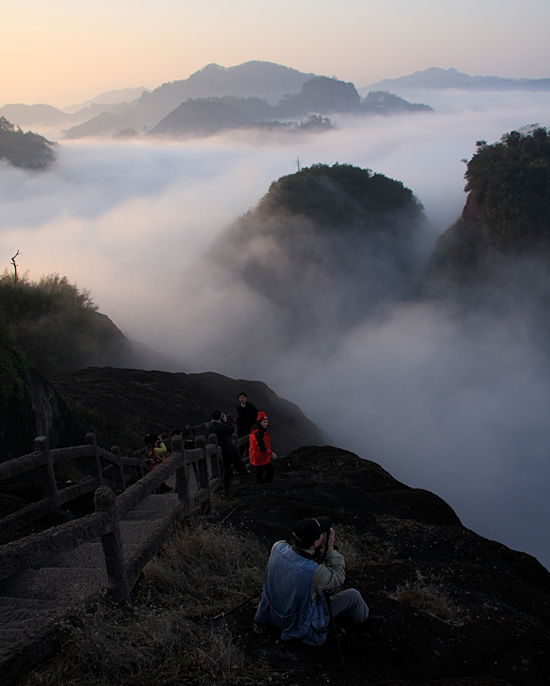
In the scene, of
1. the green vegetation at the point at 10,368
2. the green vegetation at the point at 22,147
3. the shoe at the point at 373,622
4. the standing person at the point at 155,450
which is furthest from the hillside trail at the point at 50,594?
the green vegetation at the point at 22,147

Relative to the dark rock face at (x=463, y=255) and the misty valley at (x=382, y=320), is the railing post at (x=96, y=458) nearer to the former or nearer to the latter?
the misty valley at (x=382, y=320)

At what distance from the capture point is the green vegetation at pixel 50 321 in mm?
30766

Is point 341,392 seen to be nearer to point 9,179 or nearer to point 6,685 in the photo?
point 6,685

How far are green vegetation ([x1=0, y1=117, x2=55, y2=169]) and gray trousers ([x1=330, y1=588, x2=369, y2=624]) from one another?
14720cm

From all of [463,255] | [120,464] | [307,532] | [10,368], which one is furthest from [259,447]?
[463,255]

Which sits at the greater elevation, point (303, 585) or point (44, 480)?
point (303, 585)

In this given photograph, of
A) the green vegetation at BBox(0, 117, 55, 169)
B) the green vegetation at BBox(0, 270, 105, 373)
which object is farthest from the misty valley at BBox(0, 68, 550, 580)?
the green vegetation at BBox(0, 117, 55, 169)

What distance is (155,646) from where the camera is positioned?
342cm

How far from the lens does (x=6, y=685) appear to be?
9.98ft

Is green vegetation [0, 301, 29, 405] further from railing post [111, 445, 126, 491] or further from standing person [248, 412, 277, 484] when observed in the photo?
standing person [248, 412, 277, 484]

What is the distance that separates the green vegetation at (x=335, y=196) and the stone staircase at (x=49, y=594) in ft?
243

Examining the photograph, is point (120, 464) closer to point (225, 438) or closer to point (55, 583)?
point (225, 438)

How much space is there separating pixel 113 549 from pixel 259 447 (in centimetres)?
567

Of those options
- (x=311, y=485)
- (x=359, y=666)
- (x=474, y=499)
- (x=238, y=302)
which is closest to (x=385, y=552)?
(x=311, y=485)
